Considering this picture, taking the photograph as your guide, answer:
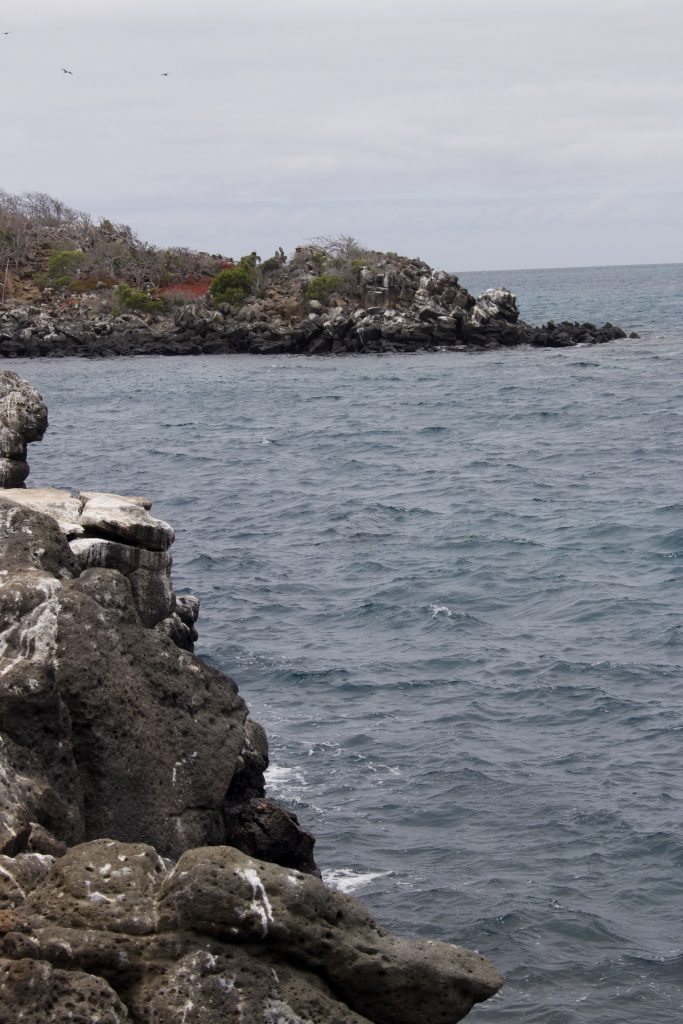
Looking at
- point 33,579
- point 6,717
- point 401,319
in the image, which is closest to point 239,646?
point 33,579

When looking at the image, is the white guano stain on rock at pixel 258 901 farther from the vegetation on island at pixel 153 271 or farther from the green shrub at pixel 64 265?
the green shrub at pixel 64 265

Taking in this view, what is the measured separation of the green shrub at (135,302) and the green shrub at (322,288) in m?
12.1

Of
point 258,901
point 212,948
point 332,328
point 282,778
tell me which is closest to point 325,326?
point 332,328

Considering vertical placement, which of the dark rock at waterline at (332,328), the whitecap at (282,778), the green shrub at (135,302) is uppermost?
the green shrub at (135,302)

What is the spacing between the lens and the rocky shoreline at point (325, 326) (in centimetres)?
8188

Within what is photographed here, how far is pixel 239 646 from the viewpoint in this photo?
75.8ft

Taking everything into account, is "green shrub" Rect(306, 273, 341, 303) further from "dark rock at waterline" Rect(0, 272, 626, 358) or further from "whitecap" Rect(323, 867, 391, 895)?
"whitecap" Rect(323, 867, 391, 895)

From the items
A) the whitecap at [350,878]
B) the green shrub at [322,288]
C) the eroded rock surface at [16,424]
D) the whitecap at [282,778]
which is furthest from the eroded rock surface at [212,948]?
the green shrub at [322,288]

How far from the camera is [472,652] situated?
74.1 feet

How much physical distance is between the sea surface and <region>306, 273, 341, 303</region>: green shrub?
36114mm

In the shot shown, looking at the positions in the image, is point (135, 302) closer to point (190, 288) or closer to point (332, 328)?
point (190, 288)

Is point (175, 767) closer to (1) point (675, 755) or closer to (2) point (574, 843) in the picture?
(2) point (574, 843)

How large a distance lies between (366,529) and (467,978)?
23631 mm

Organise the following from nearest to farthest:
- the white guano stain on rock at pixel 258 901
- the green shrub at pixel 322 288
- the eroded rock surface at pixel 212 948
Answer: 1. the eroded rock surface at pixel 212 948
2. the white guano stain on rock at pixel 258 901
3. the green shrub at pixel 322 288
